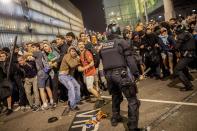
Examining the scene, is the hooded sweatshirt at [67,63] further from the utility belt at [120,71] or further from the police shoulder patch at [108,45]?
the utility belt at [120,71]

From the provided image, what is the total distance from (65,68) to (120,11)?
38844 millimetres

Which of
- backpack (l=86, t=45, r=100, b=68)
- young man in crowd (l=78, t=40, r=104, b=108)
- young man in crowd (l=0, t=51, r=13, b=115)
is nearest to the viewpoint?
young man in crowd (l=78, t=40, r=104, b=108)

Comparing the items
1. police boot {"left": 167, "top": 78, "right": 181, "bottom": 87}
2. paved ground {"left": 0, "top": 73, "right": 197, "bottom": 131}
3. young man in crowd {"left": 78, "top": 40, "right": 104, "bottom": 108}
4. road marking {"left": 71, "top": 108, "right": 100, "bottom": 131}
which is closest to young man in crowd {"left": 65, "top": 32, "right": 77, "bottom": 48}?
young man in crowd {"left": 78, "top": 40, "right": 104, "bottom": 108}

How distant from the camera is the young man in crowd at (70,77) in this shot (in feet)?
25.6

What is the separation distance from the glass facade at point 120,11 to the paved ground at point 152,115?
121 feet

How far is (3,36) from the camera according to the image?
3112 cm

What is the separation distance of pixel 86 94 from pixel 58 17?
221 ft

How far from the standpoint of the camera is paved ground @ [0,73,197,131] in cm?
557

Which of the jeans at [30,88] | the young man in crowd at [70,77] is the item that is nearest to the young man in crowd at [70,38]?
the young man in crowd at [70,77]

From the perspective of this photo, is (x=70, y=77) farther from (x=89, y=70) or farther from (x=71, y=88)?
(x=89, y=70)

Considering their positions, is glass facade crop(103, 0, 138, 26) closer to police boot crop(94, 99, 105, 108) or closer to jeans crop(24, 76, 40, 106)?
jeans crop(24, 76, 40, 106)

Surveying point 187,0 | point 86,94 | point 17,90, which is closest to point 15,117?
point 17,90

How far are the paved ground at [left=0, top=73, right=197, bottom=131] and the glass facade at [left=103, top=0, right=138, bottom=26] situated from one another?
36864mm

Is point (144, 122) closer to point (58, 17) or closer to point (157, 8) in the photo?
point (157, 8)
